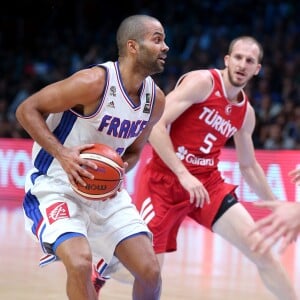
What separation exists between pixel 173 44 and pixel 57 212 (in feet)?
36.2

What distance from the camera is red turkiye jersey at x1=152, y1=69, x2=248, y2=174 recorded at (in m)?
5.91

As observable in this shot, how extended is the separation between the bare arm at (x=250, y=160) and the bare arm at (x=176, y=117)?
A: 0.42 meters

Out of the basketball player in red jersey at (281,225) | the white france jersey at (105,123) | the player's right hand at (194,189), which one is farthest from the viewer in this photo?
the player's right hand at (194,189)

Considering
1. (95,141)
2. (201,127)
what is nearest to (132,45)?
(95,141)

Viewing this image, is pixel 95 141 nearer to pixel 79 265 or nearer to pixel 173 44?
pixel 79 265

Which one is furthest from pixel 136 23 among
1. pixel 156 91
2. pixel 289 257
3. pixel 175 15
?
pixel 175 15

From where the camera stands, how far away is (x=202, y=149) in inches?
234

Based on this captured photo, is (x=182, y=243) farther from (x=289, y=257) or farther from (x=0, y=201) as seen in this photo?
(x=0, y=201)

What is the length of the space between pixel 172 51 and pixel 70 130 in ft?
35.1

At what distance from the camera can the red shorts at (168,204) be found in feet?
18.7

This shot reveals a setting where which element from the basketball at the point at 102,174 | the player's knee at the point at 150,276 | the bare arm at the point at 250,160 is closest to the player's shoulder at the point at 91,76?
the basketball at the point at 102,174

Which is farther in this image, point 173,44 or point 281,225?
point 173,44

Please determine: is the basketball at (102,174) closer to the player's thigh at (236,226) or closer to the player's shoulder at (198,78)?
the player's thigh at (236,226)

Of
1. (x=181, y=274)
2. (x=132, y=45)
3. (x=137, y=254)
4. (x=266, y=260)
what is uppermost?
(x=132, y=45)
